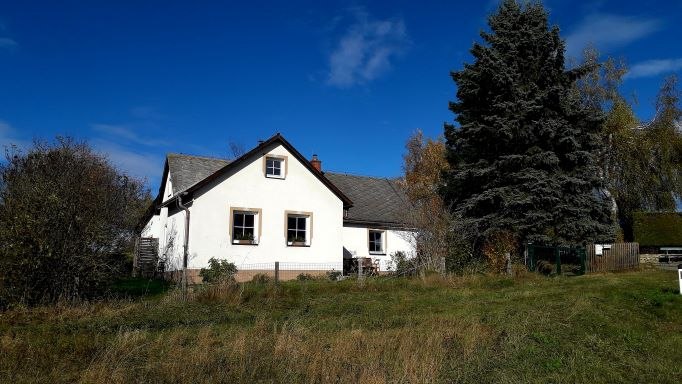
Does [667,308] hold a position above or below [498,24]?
below

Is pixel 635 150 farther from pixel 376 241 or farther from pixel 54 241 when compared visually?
pixel 54 241

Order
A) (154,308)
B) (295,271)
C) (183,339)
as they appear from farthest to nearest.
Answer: (295,271) → (154,308) → (183,339)

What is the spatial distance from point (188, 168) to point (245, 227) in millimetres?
5222

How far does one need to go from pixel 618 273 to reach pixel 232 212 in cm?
1619

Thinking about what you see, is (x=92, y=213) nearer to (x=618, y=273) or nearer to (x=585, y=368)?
(x=585, y=368)

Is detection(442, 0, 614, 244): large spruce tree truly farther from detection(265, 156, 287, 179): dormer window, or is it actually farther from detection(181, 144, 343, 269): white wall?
detection(265, 156, 287, 179): dormer window

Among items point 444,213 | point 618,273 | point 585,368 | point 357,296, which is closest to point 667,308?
point 585,368

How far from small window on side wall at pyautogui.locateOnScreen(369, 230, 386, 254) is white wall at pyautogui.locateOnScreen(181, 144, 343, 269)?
12.3 ft

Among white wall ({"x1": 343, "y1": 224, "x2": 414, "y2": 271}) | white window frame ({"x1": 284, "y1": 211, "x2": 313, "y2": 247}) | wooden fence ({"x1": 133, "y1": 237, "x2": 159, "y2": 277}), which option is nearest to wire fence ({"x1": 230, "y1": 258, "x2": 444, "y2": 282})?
white window frame ({"x1": 284, "y1": 211, "x2": 313, "y2": 247})

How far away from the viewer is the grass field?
265 inches

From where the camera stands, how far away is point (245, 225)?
76.9ft

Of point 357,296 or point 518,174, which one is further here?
point 518,174

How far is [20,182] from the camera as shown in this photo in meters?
13.0

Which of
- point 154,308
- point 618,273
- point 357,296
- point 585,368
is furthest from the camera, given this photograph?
point 618,273
